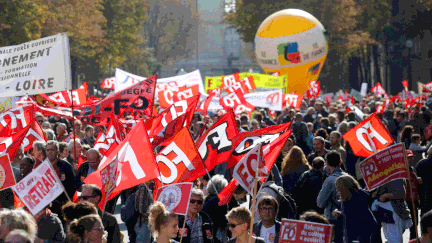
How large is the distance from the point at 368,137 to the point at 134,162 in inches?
155

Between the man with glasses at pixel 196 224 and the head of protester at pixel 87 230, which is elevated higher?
the head of protester at pixel 87 230

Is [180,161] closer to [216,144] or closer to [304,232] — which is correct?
[216,144]

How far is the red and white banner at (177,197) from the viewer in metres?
6.71

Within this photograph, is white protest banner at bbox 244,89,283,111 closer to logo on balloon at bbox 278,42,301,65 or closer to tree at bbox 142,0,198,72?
logo on balloon at bbox 278,42,301,65

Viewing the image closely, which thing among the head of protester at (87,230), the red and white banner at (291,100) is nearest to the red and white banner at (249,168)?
the head of protester at (87,230)

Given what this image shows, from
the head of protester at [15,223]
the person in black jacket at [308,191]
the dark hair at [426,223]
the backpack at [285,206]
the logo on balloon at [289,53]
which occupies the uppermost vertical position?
the head of protester at [15,223]

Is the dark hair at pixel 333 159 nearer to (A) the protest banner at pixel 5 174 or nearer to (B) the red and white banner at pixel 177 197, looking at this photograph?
(B) the red and white banner at pixel 177 197

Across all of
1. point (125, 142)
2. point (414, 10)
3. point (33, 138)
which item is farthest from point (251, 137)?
point (414, 10)

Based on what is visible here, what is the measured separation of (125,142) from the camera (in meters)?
7.93

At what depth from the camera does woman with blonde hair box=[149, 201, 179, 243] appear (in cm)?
614

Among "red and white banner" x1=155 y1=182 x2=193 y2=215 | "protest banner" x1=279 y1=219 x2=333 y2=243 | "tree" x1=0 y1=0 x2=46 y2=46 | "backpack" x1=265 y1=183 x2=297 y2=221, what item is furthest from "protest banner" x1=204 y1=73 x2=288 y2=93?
"protest banner" x1=279 y1=219 x2=333 y2=243

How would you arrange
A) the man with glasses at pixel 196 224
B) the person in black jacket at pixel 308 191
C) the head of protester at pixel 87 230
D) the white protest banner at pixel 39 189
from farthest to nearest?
the person in black jacket at pixel 308 191 → the man with glasses at pixel 196 224 → the white protest banner at pixel 39 189 → the head of protester at pixel 87 230

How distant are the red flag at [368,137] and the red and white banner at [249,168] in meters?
3.46

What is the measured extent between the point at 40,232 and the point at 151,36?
252 ft
